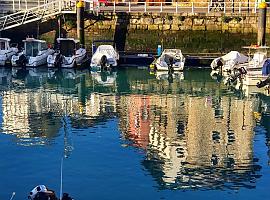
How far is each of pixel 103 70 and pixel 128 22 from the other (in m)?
5.09

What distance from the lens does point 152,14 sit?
3959 centimetres

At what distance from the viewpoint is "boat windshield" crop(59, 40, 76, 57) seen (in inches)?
1520

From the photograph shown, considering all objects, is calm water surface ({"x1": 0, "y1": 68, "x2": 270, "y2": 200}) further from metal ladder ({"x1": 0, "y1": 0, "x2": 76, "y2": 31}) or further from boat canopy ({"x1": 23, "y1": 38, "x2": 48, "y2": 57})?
metal ladder ({"x1": 0, "y1": 0, "x2": 76, "y2": 31})

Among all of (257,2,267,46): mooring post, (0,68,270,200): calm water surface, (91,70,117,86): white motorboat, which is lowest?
(0,68,270,200): calm water surface

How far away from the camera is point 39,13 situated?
4053 centimetres

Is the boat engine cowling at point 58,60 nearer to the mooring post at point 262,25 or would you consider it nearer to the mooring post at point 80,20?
the mooring post at point 80,20

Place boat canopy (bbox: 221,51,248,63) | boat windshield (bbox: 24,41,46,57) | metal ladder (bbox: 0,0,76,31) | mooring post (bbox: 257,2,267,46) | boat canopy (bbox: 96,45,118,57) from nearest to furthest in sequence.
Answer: boat canopy (bbox: 221,51,248,63) < mooring post (bbox: 257,2,267,46) < boat canopy (bbox: 96,45,118,57) < boat windshield (bbox: 24,41,46,57) < metal ladder (bbox: 0,0,76,31)

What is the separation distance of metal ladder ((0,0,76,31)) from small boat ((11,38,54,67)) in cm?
250

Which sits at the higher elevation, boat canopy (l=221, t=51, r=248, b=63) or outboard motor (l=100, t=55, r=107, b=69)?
boat canopy (l=221, t=51, r=248, b=63)

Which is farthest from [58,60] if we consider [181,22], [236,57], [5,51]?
[236,57]

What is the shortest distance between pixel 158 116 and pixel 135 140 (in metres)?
3.94

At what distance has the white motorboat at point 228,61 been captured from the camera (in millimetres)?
34250

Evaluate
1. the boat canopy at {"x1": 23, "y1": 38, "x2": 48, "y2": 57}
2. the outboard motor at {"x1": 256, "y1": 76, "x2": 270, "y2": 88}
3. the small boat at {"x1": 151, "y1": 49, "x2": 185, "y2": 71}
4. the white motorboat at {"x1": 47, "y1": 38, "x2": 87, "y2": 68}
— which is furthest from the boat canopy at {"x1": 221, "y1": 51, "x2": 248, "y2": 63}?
the boat canopy at {"x1": 23, "y1": 38, "x2": 48, "y2": 57}

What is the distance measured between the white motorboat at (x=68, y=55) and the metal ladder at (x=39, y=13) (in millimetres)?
2659
